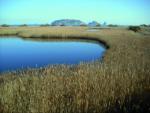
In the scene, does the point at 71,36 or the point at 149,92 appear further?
the point at 71,36

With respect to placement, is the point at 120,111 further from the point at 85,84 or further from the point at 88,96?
the point at 85,84

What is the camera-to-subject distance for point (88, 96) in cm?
579

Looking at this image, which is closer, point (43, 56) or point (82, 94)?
point (82, 94)

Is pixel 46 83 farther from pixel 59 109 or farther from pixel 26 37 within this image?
pixel 26 37

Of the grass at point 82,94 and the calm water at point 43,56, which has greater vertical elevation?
the grass at point 82,94

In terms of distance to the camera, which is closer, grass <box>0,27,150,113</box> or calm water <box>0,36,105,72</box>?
grass <box>0,27,150,113</box>

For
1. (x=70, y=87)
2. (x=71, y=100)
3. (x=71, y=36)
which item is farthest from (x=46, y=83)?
(x=71, y=36)

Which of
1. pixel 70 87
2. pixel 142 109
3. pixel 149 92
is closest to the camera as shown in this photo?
pixel 142 109

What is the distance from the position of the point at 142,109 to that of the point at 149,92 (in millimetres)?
910

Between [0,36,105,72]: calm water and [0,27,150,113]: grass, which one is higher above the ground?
[0,27,150,113]: grass

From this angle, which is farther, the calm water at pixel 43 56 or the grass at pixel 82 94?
the calm water at pixel 43 56

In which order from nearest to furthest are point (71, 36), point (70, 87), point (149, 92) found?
1. point (149, 92)
2. point (70, 87)
3. point (71, 36)

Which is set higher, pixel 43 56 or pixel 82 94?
pixel 82 94

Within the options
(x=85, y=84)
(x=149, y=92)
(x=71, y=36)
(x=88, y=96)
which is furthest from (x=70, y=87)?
(x=71, y=36)
